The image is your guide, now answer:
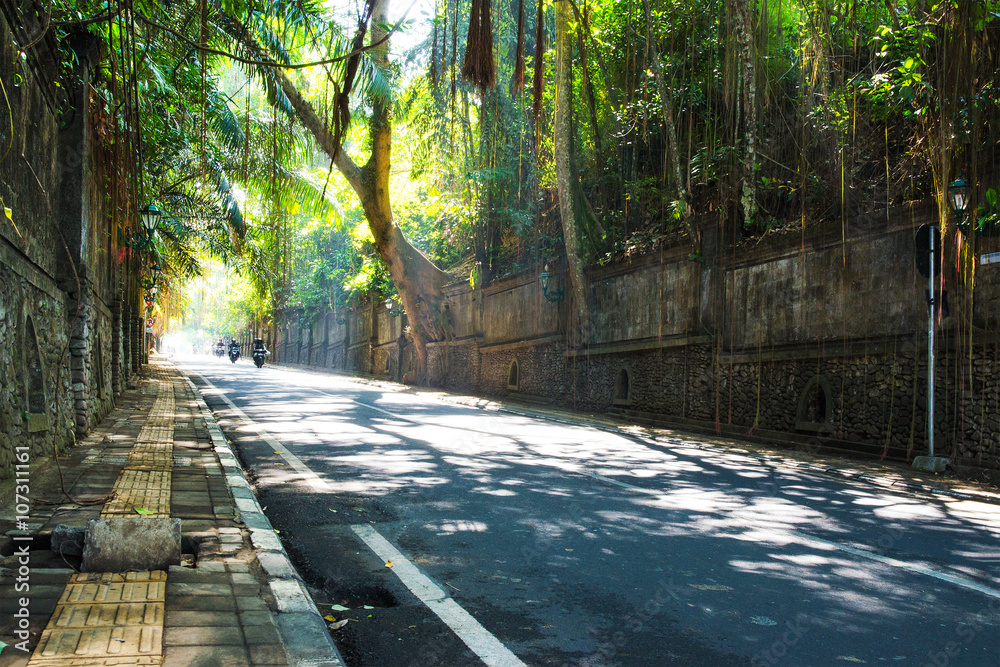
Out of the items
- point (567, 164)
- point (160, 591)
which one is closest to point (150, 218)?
point (567, 164)

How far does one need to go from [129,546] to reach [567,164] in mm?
16196

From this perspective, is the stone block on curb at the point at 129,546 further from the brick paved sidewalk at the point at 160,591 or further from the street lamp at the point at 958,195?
the street lamp at the point at 958,195

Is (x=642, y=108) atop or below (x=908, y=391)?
atop

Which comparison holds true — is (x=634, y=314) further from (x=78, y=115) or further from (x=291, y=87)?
(x=78, y=115)

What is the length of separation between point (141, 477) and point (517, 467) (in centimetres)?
399

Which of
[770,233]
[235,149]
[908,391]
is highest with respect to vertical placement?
[235,149]

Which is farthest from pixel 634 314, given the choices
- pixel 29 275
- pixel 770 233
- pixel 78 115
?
pixel 29 275

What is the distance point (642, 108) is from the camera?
59.7ft

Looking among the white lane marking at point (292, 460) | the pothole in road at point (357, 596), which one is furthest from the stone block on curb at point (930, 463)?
the pothole in road at point (357, 596)

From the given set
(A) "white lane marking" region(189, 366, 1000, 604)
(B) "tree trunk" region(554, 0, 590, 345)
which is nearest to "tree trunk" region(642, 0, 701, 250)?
(B) "tree trunk" region(554, 0, 590, 345)

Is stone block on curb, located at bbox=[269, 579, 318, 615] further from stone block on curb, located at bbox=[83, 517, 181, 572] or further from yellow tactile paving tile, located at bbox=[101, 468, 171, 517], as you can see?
yellow tactile paving tile, located at bbox=[101, 468, 171, 517]

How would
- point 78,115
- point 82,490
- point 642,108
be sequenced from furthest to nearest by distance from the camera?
point 642,108 < point 78,115 < point 82,490

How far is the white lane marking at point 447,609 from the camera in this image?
11.1 ft

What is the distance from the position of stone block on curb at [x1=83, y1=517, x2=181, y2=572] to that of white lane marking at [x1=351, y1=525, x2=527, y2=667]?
1.33 m
